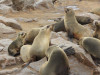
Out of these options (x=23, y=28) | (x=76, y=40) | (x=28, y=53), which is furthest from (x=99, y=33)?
(x=23, y=28)

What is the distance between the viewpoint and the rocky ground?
4.38 m

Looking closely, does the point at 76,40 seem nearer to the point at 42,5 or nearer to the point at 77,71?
the point at 77,71

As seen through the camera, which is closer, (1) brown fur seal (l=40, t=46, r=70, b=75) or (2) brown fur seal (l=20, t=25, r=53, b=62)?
(1) brown fur seal (l=40, t=46, r=70, b=75)

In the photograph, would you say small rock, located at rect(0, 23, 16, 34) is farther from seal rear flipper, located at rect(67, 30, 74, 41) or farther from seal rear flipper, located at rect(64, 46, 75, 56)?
seal rear flipper, located at rect(64, 46, 75, 56)

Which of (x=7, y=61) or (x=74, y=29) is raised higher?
(x=74, y=29)

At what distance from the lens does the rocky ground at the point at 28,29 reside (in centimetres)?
438

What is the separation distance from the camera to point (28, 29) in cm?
859

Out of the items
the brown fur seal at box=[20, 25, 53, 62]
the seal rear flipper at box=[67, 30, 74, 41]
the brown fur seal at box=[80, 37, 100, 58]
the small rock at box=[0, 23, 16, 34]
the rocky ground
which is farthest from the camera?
the small rock at box=[0, 23, 16, 34]

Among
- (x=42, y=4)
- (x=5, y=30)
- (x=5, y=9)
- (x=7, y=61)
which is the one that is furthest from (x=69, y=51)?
(x=42, y=4)

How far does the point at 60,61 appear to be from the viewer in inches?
150

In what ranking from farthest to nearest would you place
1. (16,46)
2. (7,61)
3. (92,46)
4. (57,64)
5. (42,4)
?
(42,4) → (16,46) → (7,61) → (92,46) → (57,64)

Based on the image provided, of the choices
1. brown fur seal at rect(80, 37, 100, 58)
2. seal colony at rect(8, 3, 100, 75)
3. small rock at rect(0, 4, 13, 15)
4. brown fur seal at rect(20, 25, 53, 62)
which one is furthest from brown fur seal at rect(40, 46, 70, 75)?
small rock at rect(0, 4, 13, 15)

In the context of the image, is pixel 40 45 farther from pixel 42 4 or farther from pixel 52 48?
pixel 42 4

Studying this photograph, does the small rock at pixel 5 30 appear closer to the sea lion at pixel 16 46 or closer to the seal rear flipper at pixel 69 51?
the sea lion at pixel 16 46
